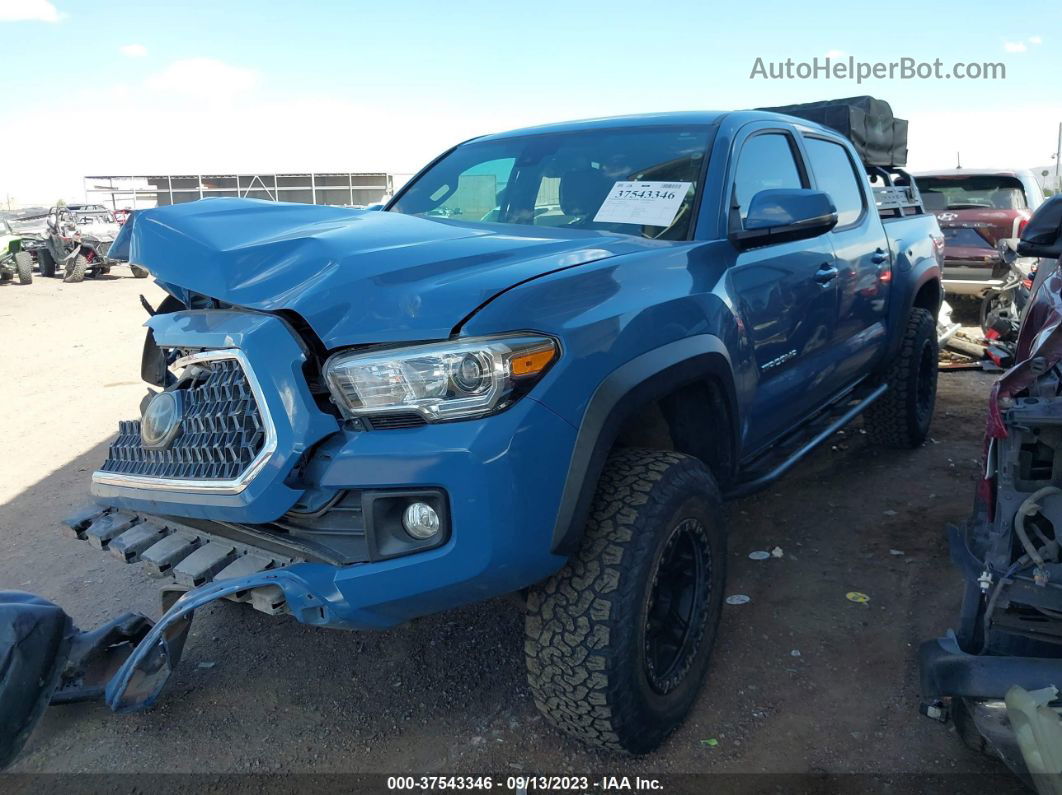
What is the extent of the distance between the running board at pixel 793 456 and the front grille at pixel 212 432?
1.69m

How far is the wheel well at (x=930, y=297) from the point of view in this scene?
5387 millimetres

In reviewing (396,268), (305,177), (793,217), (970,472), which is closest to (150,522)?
(396,268)

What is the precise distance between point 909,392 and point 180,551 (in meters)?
4.25

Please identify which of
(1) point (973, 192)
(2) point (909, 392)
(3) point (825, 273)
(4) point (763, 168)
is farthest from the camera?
(1) point (973, 192)

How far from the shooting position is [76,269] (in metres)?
18.3

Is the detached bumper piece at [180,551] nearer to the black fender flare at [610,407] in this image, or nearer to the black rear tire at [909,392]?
the black fender flare at [610,407]

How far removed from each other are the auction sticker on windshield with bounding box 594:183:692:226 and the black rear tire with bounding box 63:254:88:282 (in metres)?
18.4

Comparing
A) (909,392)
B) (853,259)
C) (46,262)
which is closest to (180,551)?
(853,259)

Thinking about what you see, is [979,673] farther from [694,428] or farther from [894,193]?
[894,193]

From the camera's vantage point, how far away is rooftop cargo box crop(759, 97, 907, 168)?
19.4 feet

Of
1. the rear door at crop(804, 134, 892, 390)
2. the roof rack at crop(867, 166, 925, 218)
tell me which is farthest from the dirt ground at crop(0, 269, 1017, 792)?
the roof rack at crop(867, 166, 925, 218)

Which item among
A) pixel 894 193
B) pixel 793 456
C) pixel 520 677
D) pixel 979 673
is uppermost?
pixel 894 193

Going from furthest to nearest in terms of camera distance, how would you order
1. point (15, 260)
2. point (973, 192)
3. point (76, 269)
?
1. point (76, 269)
2. point (15, 260)
3. point (973, 192)

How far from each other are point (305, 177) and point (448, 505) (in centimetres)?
3105
